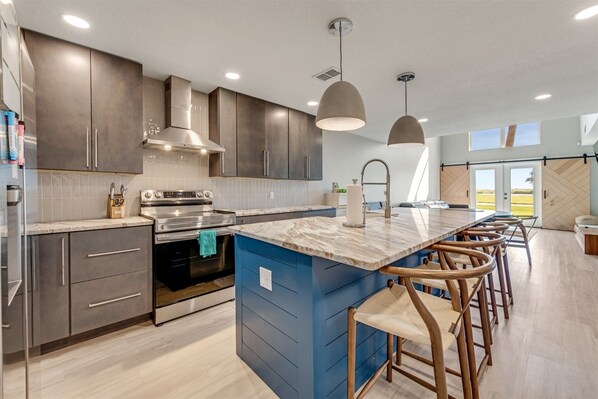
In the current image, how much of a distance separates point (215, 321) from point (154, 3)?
2544 mm

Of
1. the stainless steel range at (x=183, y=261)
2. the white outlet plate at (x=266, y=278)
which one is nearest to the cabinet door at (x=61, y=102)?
the stainless steel range at (x=183, y=261)

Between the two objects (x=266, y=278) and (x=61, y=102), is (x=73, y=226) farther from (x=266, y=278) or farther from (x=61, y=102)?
(x=266, y=278)

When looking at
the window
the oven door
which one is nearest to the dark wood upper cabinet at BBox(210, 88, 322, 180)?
the oven door

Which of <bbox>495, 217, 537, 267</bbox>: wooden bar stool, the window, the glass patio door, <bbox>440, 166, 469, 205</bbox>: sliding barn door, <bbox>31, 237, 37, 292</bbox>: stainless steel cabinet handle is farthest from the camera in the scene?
<bbox>440, 166, 469, 205</bbox>: sliding barn door

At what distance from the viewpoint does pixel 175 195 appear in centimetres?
299

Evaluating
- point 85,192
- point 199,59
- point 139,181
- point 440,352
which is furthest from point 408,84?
point 85,192

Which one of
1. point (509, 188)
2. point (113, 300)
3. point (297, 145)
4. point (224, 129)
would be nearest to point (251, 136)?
point (224, 129)

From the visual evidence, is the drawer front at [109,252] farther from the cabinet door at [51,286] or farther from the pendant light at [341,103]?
the pendant light at [341,103]

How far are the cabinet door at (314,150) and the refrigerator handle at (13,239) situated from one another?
3.32 m

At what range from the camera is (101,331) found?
2172 mm

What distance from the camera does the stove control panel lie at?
2.80 meters

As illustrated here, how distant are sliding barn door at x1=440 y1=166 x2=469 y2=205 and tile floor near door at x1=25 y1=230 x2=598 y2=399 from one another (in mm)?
7422

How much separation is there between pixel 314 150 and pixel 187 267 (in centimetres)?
267

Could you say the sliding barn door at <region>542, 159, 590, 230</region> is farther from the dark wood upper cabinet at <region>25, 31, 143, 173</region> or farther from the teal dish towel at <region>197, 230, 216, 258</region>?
the dark wood upper cabinet at <region>25, 31, 143, 173</region>
